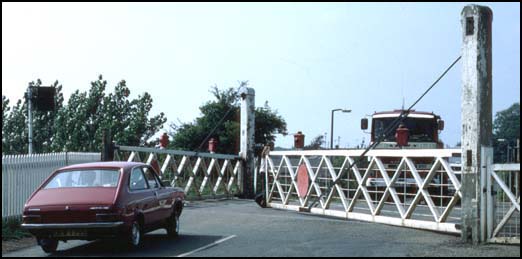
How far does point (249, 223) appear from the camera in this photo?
16.5m

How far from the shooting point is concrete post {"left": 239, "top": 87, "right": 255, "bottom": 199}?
1020 inches

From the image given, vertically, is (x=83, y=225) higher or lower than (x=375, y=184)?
lower

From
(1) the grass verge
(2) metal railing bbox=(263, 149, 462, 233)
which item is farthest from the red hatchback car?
(2) metal railing bbox=(263, 149, 462, 233)

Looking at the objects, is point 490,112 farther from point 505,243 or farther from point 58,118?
point 58,118

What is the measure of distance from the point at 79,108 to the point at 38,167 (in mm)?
20083

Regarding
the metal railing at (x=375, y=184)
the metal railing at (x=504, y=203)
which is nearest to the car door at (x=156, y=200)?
the metal railing at (x=375, y=184)

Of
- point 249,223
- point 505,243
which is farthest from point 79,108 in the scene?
point 505,243

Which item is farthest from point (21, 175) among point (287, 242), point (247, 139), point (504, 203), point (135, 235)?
point (247, 139)

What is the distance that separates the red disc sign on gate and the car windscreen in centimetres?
779

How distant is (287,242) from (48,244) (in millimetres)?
3786

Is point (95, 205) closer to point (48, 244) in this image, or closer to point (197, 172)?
point (48, 244)

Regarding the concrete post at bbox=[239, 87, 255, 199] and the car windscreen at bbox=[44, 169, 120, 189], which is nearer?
the car windscreen at bbox=[44, 169, 120, 189]

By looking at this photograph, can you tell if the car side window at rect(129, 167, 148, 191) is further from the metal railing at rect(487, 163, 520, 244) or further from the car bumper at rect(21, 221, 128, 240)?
the metal railing at rect(487, 163, 520, 244)

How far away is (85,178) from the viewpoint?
1279 centimetres
